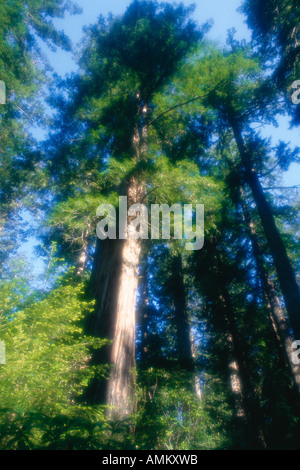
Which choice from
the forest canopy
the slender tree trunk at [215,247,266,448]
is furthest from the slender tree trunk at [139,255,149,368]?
the slender tree trunk at [215,247,266,448]

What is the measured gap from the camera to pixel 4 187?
8.70 meters

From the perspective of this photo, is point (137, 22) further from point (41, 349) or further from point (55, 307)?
point (41, 349)

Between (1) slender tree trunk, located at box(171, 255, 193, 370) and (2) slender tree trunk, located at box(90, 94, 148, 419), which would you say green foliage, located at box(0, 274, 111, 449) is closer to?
(2) slender tree trunk, located at box(90, 94, 148, 419)

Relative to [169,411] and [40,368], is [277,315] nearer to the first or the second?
[169,411]

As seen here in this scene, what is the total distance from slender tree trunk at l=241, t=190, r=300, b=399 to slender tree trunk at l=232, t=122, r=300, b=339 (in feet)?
3.75

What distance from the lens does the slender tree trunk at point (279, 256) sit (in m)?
6.05

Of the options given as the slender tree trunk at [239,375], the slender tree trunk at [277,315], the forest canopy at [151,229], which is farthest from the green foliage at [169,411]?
the slender tree trunk at [239,375]

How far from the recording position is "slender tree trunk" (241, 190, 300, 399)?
6215mm

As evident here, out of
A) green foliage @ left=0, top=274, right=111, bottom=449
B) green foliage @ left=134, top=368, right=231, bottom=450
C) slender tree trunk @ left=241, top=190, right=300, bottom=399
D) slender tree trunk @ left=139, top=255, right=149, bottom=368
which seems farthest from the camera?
slender tree trunk @ left=139, top=255, right=149, bottom=368

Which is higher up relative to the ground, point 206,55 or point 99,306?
point 206,55

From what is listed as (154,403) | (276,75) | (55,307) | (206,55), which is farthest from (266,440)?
(206,55)

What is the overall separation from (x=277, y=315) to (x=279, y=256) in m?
2.19

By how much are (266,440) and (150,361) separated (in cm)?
370

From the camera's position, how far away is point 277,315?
7625mm
